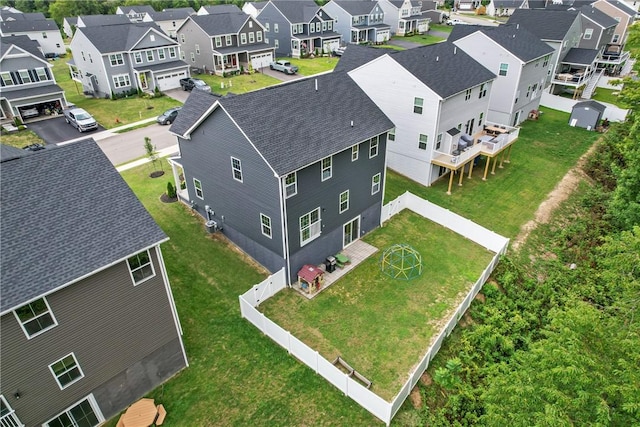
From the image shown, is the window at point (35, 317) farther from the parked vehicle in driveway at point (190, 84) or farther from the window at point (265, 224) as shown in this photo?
the parked vehicle in driveway at point (190, 84)

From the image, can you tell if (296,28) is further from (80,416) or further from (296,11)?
(80,416)

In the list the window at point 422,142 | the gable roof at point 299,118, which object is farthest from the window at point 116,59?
the window at point 422,142

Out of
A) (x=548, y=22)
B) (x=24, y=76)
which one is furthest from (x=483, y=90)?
(x=24, y=76)

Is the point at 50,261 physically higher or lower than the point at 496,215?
higher

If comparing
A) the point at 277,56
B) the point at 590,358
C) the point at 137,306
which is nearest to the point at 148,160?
the point at 137,306

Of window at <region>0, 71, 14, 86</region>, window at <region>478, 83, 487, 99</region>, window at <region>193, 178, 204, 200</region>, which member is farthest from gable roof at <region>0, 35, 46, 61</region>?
window at <region>478, 83, 487, 99</region>

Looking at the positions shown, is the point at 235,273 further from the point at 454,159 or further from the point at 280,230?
the point at 454,159

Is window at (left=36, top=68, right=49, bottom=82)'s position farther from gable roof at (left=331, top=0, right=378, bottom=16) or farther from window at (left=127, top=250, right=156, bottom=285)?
gable roof at (left=331, top=0, right=378, bottom=16)
